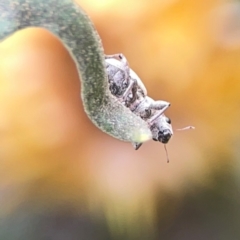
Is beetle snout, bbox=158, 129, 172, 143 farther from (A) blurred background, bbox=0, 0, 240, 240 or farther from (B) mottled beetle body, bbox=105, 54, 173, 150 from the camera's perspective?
(A) blurred background, bbox=0, 0, 240, 240

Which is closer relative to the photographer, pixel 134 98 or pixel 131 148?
pixel 134 98

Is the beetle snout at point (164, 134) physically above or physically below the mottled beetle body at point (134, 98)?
below

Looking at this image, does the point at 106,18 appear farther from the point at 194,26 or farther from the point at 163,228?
the point at 163,228

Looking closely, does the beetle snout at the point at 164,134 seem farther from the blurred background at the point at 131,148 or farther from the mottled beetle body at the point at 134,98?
the blurred background at the point at 131,148

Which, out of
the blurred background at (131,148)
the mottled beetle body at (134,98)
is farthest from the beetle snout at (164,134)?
the blurred background at (131,148)

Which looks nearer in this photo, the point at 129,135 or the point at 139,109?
the point at 129,135

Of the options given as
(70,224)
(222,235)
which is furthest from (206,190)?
(70,224)
